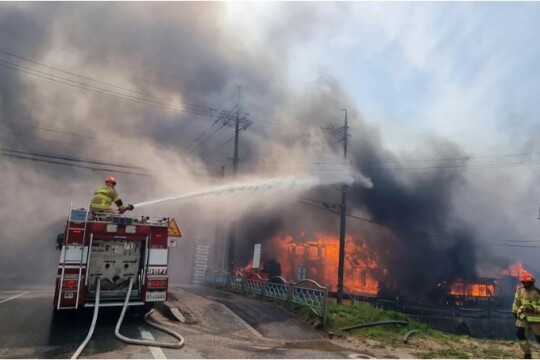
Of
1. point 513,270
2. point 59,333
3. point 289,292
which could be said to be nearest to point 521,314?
point 289,292

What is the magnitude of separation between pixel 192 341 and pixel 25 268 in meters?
23.2

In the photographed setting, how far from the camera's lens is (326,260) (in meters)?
33.6

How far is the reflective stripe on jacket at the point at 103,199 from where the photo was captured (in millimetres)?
8234

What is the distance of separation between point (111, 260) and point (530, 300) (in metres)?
8.77

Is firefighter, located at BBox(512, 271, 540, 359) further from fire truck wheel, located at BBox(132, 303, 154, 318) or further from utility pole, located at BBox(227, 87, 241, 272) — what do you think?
utility pole, located at BBox(227, 87, 241, 272)

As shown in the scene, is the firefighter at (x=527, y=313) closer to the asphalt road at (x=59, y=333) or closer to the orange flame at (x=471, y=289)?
the asphalt road at (x=59, y=333)

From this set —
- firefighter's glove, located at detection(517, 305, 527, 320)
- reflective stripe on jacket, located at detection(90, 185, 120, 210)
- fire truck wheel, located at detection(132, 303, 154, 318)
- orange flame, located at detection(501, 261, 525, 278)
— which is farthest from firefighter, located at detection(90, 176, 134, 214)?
orange flame, located at detection(501, 261, 525, 278)

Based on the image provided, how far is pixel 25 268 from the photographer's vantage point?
78.2ft

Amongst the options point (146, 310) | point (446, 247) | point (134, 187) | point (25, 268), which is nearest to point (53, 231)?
point (25, 268)

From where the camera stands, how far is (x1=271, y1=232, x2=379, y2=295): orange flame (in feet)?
108

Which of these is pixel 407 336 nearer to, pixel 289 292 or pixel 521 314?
pixel 521 314

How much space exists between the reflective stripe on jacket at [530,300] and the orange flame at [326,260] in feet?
→ 85.0

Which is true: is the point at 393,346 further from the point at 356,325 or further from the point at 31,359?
the point at 31,359

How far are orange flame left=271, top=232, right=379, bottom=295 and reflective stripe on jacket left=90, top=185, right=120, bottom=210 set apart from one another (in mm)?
25627
